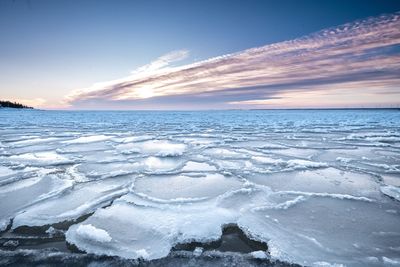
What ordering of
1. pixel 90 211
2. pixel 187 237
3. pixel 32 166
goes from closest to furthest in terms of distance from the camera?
pixel 187 237
pixel 90 211
pixel 32 166

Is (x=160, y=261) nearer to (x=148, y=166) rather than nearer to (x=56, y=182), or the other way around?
(x=56, y=182)

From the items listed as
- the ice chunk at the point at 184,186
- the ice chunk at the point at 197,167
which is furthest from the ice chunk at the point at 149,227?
the ice chunk at the point at 197,167

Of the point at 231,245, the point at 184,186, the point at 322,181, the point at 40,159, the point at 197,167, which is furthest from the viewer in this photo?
the point at 40,159

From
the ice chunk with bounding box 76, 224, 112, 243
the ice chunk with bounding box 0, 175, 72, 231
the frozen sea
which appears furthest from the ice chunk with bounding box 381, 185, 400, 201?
the ice chunk with bounding box 0, 175, 72, 231

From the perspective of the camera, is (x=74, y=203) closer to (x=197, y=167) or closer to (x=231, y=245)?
(x=231, y=245)

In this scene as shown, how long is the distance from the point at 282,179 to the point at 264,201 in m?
1.03

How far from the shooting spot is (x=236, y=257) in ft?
5.97

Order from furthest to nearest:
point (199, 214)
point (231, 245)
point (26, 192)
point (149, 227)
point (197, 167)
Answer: point (197, 167) → point (26, 192) → point (199, 214) → point (149, 227) → point (231, 245)

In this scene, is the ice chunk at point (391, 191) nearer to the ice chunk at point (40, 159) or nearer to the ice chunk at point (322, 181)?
the ice chunk at point (322, 181)

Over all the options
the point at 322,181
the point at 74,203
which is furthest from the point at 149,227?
the point at 322,181

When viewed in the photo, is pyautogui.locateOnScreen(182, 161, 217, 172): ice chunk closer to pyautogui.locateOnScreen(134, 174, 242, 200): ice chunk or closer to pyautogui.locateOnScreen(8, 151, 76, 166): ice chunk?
pyautogui.locateOnScreen(134, 174, 242, 200): ice chunk

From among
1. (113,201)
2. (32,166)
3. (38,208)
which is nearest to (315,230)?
(113,201)

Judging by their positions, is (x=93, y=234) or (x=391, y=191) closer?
(x=93, y=234)

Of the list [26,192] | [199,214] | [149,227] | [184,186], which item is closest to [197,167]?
[184,186]
